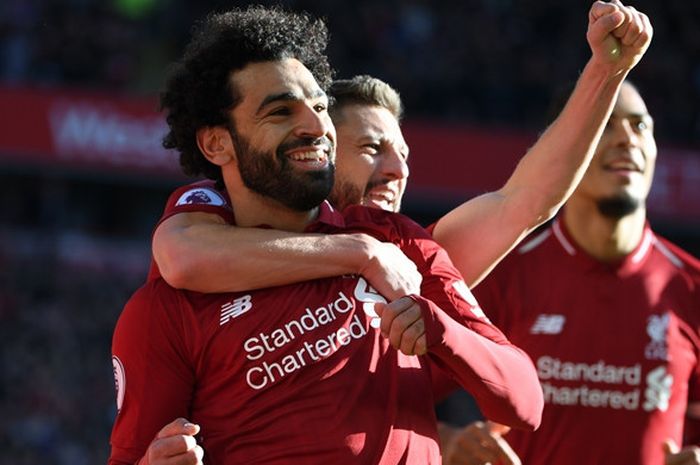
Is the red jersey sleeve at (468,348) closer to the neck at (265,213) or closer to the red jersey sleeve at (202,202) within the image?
the neck at (265,213)

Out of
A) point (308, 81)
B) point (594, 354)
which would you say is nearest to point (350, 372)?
point (308, 81)

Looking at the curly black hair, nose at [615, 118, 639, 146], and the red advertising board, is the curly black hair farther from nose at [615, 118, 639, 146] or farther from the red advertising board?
the red advertising board

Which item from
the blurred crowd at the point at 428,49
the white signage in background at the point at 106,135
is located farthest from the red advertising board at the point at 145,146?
the blurred crowd at the point at 428,49

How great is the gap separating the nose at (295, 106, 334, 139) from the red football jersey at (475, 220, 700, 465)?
5.83 feet

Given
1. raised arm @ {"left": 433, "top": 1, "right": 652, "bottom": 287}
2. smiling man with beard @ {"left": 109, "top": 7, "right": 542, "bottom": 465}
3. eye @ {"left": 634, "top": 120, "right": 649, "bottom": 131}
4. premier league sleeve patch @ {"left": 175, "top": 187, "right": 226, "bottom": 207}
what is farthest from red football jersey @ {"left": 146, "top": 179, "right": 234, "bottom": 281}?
eye @ {"left": 634, "top": 120, "right": 649, "bottom": 131}

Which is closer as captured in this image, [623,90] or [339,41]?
[623,90]

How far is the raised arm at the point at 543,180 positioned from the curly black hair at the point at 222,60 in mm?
540

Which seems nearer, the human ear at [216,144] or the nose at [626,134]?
the human ear at [216,144]

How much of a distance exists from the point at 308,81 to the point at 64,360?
557 inches

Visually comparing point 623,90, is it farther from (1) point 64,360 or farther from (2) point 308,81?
(1) point 64,360

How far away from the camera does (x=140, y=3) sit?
20.2 metres

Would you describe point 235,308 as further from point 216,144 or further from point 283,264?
point 216,144

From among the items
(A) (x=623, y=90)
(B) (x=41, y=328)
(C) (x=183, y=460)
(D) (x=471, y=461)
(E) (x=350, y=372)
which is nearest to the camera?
(C) (x=183, y=460)

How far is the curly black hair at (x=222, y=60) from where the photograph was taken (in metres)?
3.73
